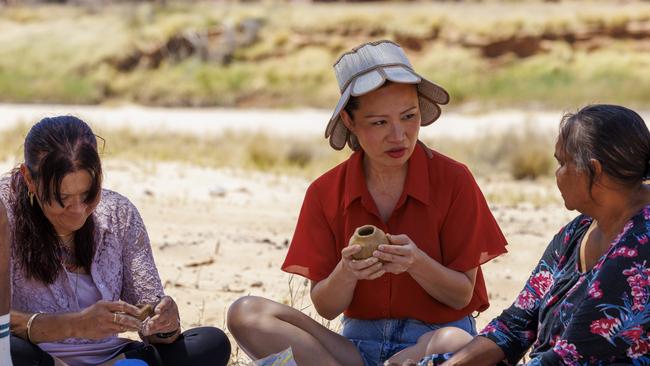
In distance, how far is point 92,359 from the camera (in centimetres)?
417

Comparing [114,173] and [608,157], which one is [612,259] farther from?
[114,173]

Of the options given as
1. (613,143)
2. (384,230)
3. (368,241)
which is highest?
(613,143)

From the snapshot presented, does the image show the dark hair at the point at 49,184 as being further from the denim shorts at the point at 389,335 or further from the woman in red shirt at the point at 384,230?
the denim shorts at the point at 389,335

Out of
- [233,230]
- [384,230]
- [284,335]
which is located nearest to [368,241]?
[384,230]

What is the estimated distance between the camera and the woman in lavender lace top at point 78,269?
384 cm

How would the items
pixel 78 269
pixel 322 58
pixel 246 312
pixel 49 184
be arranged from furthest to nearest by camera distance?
1. pixel 322 58
2. pixel 246 312
3. pixel 78 269
4. pixel 49 184

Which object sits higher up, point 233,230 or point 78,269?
point 78,269

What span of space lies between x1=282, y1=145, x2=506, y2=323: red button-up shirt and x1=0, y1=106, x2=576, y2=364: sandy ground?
794mm

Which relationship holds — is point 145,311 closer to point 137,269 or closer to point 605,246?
point 137,269

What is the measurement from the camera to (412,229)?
4277 mm

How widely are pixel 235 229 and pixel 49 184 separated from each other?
173 inches

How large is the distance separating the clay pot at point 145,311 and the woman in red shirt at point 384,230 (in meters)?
0.41

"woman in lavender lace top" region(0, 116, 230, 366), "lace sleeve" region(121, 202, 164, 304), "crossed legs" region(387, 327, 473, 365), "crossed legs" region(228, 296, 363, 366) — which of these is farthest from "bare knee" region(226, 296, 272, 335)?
"crossed legs" region(387, 327, 473, 365)

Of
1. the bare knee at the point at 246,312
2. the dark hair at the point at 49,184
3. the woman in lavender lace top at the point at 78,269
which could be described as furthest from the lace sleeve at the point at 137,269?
the bare knee at the point at 246,312
